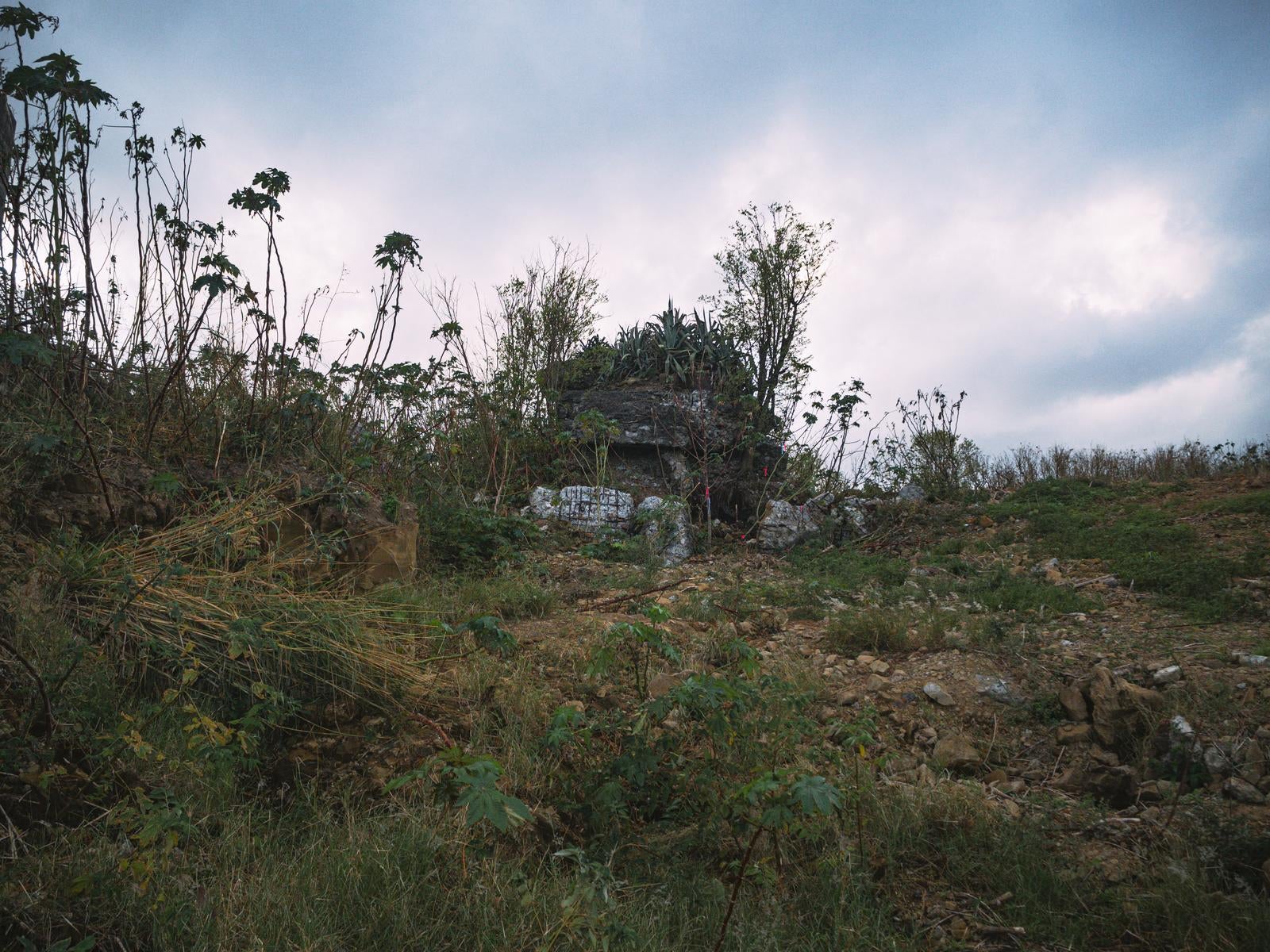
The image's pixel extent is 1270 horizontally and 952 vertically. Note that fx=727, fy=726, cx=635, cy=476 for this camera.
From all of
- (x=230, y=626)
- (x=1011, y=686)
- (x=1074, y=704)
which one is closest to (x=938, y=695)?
(x=1011, y=686)

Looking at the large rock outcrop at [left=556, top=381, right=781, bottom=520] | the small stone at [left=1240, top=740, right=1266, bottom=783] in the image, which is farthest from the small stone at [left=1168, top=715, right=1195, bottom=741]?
the large rock outcrop at [left=556, top=381, right=781, bottom=520]

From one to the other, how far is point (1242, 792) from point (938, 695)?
113cm

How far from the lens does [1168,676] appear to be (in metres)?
3.11

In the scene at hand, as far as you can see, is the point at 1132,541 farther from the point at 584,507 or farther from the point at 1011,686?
→ the point at 584,507

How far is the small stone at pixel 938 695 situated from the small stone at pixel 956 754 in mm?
343

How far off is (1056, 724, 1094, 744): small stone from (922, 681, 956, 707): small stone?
436mm

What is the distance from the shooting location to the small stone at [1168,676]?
3098 millimetres

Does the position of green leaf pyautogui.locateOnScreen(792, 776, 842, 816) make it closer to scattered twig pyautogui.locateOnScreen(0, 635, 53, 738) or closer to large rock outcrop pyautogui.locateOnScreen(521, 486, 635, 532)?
scattered twig pyautogui.locateOnScreen(0, 635, 53, 738)

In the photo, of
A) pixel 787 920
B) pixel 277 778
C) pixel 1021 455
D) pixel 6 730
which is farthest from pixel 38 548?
pixel 1021 455

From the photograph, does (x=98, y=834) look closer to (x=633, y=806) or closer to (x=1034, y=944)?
(x=633, y=806)

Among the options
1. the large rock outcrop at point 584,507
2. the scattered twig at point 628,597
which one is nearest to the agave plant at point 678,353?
the large rock outcrop at point 584,507

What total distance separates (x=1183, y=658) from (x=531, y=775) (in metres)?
3.05

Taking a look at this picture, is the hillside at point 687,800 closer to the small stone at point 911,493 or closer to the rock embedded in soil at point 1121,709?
the rock embedded in soil at point 1121,709

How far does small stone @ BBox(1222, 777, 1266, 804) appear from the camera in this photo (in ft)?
7.70
